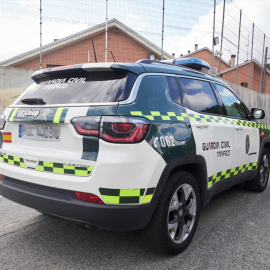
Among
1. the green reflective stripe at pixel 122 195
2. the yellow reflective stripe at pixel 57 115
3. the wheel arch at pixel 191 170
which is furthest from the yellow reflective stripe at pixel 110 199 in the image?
the yellow reflective stripe at pixel 57 115

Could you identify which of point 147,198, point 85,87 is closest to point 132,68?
point 85,87

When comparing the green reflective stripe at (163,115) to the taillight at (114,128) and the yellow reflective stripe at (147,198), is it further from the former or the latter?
the yellow reflective stripe at (147,198)

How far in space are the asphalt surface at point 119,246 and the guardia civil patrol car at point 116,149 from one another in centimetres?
21

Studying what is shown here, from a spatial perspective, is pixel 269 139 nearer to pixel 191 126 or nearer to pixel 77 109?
pixel 191 126

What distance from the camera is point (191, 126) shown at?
2.67 metres

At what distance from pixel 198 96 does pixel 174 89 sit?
0.47 metres

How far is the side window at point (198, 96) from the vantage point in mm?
2824

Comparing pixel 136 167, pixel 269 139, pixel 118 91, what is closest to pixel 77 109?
pixel 118 91

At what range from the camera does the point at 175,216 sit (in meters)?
2.56

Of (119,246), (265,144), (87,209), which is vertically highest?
(265,144)

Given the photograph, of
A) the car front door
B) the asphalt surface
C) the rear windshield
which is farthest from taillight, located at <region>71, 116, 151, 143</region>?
the car front door

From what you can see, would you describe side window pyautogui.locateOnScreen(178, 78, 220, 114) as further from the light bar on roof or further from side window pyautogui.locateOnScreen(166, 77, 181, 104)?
the light bar on roof

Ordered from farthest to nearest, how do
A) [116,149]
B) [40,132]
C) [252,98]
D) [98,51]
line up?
[98,51]
[252,98]
[40,132]
[116,149]

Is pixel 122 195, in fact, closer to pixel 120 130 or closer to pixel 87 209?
pixel 87 209
